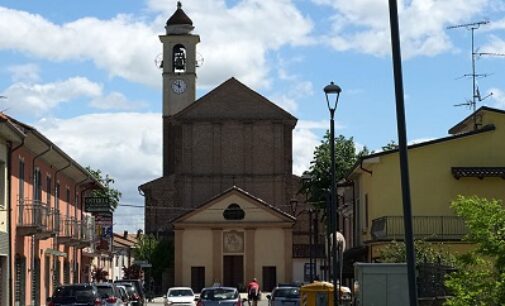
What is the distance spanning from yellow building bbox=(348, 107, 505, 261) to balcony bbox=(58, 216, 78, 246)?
14029mm

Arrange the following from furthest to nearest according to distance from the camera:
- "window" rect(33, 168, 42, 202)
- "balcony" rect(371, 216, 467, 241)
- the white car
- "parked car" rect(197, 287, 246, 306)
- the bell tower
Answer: the bell tower
the white car
"window" rect(33, 168, 42, 202)
"balcony" rect(371, 216, 467, 241)
"parked car" rect(197, 287, 246, 306)

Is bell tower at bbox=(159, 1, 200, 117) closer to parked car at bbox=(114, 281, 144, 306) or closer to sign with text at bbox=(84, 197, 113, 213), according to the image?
sign with text at bbox=(84, 197, 113, 213)

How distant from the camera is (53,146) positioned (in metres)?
41.9

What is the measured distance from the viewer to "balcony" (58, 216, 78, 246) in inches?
1890

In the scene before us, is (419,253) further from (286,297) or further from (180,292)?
(180,292)

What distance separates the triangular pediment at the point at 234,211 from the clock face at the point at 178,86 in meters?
19.5

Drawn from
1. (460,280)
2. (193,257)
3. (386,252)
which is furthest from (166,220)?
(460,280)

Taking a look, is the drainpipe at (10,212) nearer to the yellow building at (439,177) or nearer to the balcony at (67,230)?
the balcony at (67,230)

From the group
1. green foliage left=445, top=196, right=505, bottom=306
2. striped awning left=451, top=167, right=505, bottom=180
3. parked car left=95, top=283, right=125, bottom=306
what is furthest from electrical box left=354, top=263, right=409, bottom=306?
striped awning left=451, top=167, right=505, bottom=180

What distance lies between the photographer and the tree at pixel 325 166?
62969 millimetres

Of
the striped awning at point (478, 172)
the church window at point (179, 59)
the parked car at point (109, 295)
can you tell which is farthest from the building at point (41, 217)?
the church window at point (179, 59)

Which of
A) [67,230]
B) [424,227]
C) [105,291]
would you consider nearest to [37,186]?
[67,230]

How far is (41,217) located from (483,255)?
2721 cm

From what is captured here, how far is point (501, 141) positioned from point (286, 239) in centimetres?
4267
